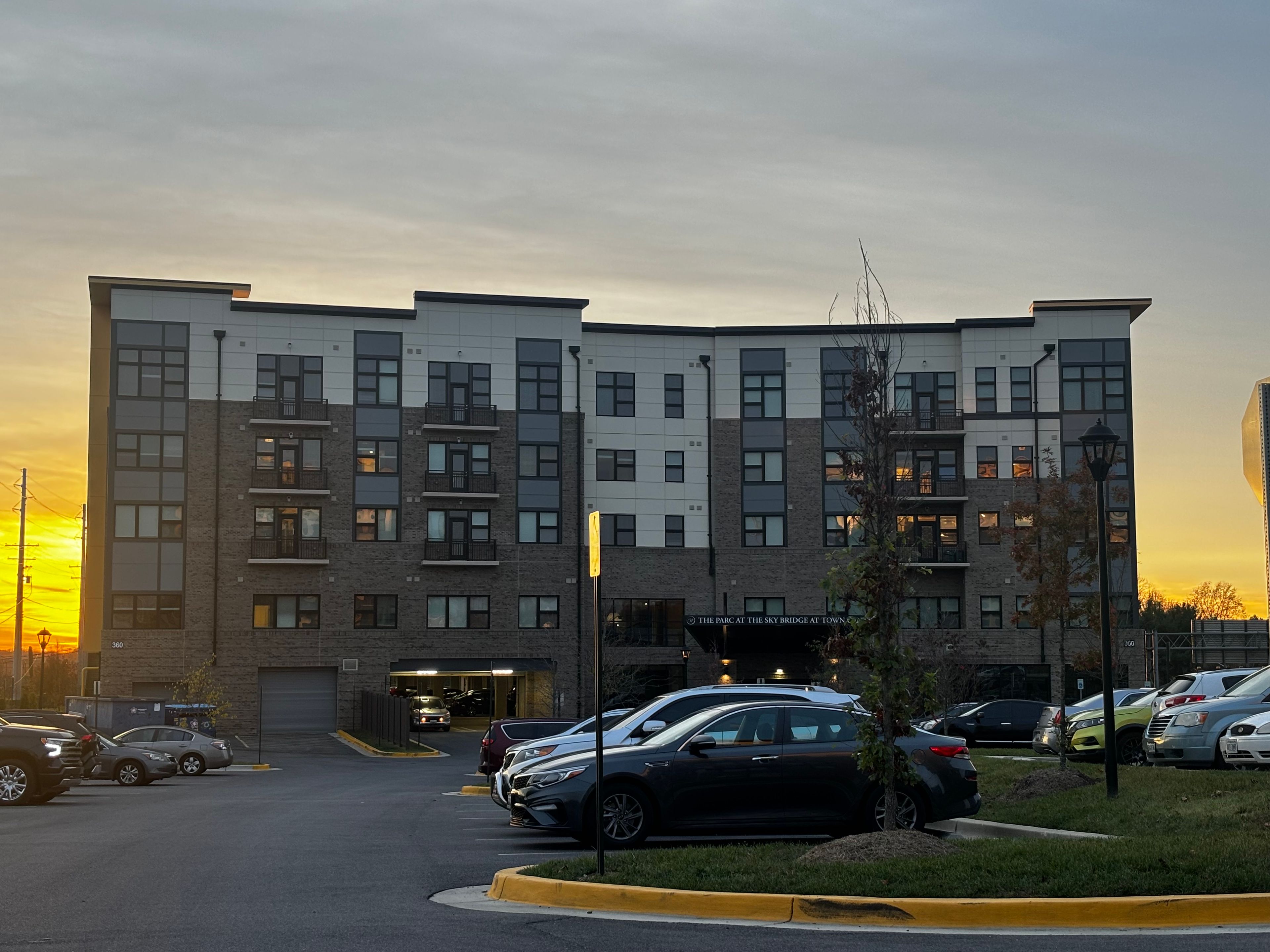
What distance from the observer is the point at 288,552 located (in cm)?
6388

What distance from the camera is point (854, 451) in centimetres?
1474

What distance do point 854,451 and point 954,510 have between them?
179 feet

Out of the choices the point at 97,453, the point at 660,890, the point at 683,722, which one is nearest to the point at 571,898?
→ the point at 660,890

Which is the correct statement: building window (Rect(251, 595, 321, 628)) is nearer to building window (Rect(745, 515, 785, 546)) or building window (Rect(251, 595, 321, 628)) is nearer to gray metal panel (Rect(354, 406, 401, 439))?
gray metal panel (Rect(354, 406, 401, 439))

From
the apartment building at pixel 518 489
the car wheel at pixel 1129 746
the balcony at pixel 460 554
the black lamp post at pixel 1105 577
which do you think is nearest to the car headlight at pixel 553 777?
the black lamp post at pixel 1105 577

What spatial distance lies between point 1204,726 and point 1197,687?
465 centimetres

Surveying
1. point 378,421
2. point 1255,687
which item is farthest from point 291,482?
point 1255,687

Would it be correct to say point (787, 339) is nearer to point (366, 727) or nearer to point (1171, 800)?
point (366, 727)

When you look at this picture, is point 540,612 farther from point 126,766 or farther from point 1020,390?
point 126,766

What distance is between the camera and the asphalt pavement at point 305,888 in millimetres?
9570

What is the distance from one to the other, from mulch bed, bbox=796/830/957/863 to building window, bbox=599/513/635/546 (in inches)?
2170

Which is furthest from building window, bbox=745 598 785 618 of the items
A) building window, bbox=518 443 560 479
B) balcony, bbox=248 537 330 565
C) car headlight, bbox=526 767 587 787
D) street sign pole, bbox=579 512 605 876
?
street sign pole, bbox=579 512 605 876

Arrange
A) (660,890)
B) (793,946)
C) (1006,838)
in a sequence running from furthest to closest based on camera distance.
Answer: (1006,838) → (660,890) → (793,946)

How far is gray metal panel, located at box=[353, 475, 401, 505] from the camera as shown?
6512 cm
